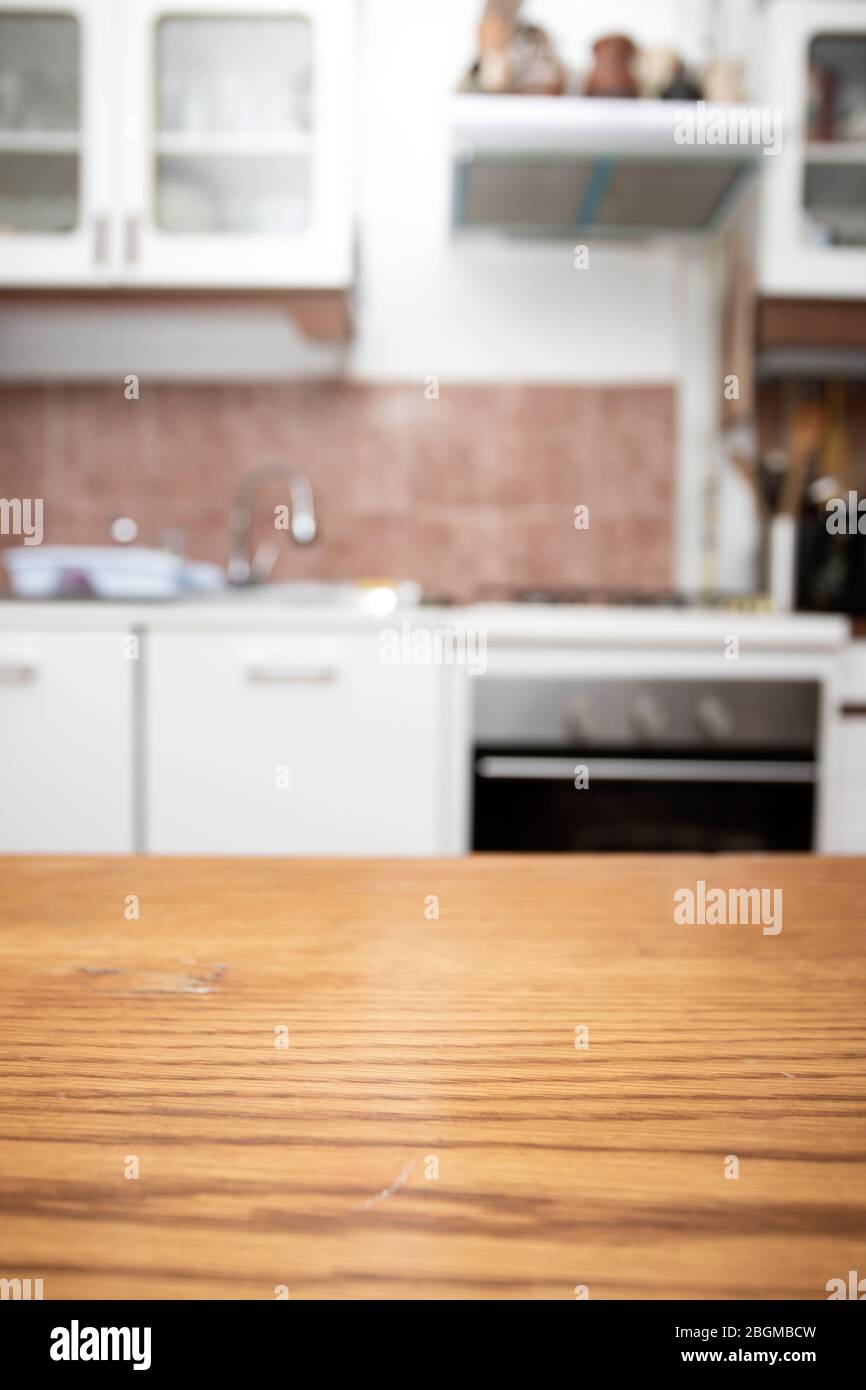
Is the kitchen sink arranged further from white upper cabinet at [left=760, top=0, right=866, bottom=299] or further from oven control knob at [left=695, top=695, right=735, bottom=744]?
white upper cabinet at [left=760, top=0, right=866, bottom=299]

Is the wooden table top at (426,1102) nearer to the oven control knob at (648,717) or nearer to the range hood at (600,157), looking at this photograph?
the oven control knob at (648,717)

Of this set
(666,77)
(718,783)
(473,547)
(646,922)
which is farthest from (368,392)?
(646,922)

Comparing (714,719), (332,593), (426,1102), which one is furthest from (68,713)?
(426,1102)

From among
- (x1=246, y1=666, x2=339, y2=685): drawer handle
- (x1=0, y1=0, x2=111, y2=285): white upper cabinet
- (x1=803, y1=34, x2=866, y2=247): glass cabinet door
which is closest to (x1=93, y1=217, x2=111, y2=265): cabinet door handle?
(x1=0, y1=0, x2=111, y2=285): white upper cabinet

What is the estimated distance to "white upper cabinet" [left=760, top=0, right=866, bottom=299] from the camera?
186 centimetres

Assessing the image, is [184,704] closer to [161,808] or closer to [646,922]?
[161,808]

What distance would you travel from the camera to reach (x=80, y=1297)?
0.14 m

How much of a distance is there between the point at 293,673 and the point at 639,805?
0.61m

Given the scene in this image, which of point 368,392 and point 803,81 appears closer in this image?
point 803,81

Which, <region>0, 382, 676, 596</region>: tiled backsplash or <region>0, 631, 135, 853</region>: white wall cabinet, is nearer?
<region>0, 631, 135, 853</region>: white wall cabinet

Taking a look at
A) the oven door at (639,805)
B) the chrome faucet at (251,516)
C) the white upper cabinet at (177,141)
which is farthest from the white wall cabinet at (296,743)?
the white upper cabinet at (177,141)

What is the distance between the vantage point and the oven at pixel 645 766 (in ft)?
5.23

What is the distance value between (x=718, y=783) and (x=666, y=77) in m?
1.35

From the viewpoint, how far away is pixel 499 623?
63.3 inches
